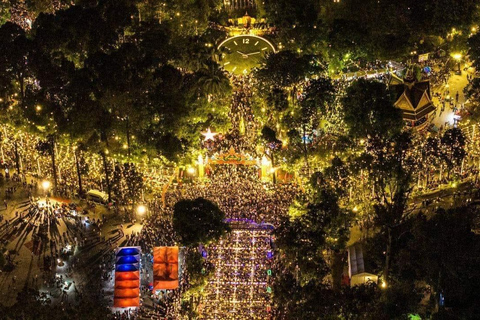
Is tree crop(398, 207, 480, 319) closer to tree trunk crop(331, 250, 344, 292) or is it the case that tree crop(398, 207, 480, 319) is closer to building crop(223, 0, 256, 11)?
tree trunk crop(331, 250, 344, 292)

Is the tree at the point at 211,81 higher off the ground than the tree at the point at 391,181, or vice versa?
the tree at the point at 211,81

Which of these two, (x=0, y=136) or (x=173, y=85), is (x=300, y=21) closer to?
(x=173, y=85)

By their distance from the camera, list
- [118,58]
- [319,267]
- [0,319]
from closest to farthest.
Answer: [0,319] → [319,267] → [118,58]

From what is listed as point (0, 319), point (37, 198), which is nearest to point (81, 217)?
point (37, 198)

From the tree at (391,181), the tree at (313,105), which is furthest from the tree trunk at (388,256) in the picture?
the tree at (313,105)

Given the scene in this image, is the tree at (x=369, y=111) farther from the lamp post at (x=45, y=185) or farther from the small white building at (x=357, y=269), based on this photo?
the lamp post at (x=45, y=185)

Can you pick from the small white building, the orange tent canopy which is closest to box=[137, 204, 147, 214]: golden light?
the orange tent canopy

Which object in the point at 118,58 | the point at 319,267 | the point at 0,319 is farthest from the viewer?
the point at 118,58
